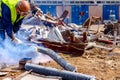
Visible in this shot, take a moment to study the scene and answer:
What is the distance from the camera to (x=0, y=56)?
8.63 metres

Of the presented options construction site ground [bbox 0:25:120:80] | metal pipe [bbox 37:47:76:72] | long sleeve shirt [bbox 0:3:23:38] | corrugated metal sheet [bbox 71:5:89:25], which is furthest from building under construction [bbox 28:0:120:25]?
long sleeve shirt [bbox 0:3:23:38]

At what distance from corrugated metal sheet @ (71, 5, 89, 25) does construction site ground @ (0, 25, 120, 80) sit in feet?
48.8

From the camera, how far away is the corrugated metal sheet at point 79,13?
25.7m

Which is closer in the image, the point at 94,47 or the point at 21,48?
the point at 21,48

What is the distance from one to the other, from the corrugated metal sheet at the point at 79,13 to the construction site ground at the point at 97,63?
1488 cm

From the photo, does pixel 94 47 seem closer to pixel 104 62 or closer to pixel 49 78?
pixel 104 62

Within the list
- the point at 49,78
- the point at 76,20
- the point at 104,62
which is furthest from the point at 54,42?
the point at 76,20

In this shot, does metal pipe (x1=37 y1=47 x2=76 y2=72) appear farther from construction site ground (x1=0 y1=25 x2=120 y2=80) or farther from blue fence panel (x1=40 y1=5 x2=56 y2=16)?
blue fence panel (x1=40 y1=5 x2=56 y2=16)

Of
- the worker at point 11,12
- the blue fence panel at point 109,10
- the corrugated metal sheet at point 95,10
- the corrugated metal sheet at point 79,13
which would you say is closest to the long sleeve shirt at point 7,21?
the worker at point 11,12

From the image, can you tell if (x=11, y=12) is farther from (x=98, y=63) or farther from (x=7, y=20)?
(x=98, y=63)

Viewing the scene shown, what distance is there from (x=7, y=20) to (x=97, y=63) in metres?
2.66

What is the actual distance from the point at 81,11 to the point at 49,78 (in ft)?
62.8

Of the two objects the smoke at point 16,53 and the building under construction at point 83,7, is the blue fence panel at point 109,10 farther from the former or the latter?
the smoke at point 16,53

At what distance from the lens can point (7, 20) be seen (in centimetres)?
791
